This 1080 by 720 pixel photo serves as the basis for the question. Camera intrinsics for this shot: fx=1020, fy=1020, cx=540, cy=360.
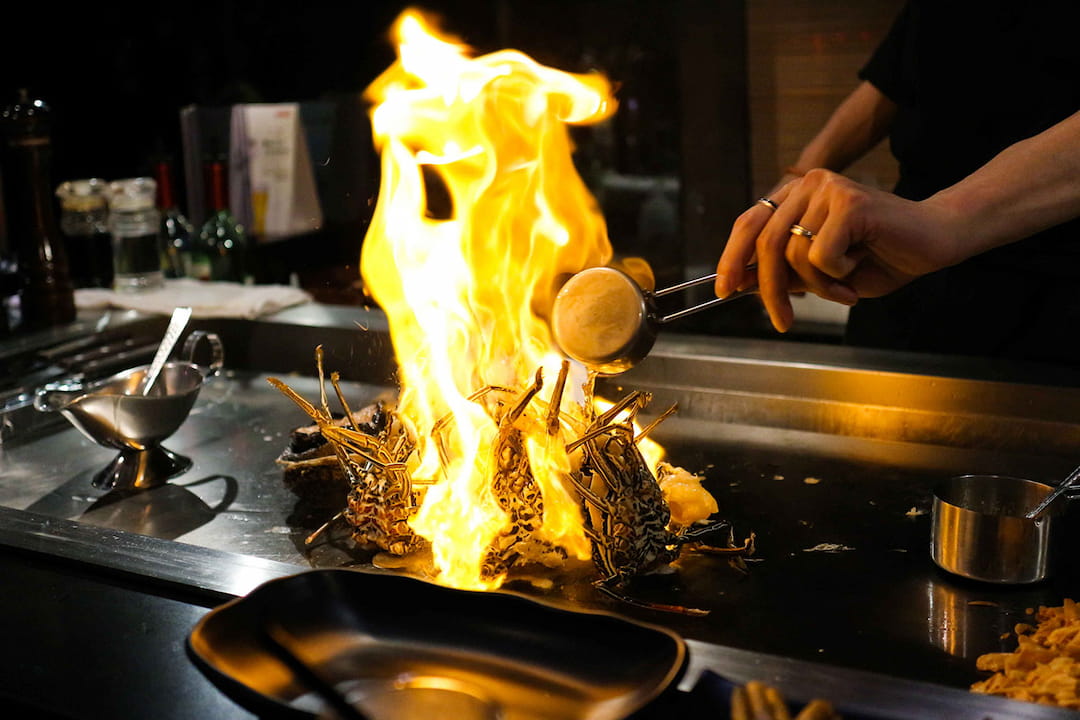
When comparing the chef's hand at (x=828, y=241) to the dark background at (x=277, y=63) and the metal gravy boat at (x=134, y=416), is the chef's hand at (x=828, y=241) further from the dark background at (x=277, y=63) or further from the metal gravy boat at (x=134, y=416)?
the dark background at (x=277, y=63)

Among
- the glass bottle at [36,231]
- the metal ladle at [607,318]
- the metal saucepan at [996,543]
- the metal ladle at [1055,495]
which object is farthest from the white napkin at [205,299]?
the metal ladle at [1055,495]

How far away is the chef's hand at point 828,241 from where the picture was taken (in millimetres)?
1535

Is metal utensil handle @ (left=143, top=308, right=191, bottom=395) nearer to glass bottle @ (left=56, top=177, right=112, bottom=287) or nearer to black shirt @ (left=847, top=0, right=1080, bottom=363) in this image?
glass bottle @ (left=56, top=177, right=112, bottom=287)

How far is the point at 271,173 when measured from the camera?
13.5 ft

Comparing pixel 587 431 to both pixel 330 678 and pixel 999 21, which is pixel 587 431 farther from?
pixel 999 21

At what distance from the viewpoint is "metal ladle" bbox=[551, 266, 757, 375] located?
5.20 feet

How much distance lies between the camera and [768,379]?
2367 millimetres

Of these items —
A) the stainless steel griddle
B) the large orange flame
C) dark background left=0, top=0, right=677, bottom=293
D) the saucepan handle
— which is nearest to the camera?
the stainless steel griddle

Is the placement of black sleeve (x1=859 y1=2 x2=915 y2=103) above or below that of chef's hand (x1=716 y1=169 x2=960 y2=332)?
above

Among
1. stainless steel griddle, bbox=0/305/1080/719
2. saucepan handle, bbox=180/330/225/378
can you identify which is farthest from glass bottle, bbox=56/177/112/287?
saucepan handle, bbox=180/330/225/378

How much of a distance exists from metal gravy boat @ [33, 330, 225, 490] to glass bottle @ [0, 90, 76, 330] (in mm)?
811

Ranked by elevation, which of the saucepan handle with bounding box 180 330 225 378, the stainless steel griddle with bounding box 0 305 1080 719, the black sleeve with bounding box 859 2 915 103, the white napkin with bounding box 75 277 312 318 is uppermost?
the black sleeve with bounding box 859 2 915 103

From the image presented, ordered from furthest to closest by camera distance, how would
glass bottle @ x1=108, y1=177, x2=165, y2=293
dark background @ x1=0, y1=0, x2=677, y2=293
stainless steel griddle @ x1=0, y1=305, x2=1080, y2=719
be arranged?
dark background @ x1=0, y1=0, x2=677, y2=293 < glass bottle @ x1=108, y1=177, x2=165, y2=293 < stainless steel griddle @ x1=0, y1=305, x2=1080, y2=719

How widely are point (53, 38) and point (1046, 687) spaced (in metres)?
4.19
